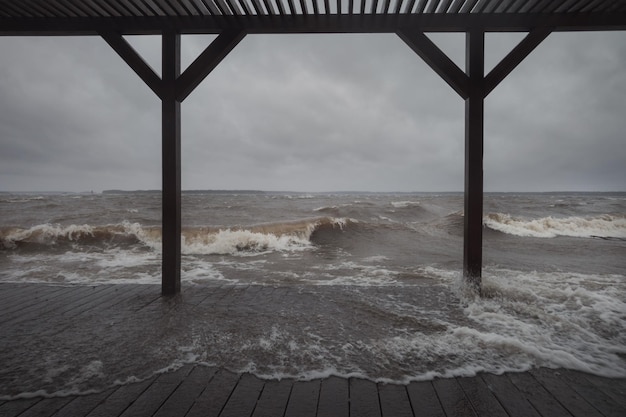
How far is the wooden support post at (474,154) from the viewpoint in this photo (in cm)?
312

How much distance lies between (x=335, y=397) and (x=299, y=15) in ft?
11.4

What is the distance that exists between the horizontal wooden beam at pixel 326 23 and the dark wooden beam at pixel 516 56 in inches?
3.2

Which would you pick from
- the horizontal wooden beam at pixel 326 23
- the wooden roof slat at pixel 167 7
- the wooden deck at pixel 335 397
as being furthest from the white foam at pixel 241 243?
the wooden deck at pixel 335 397

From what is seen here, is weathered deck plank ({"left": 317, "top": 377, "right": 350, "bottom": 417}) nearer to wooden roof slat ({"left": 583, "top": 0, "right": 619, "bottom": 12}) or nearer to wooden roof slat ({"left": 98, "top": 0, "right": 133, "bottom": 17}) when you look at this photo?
wooden roof slat ({"left": 98, "top": 0, "right": 133, "bottom": 17})

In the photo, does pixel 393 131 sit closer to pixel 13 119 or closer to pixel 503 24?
pixel 503 24

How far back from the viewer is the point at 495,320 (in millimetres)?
2643

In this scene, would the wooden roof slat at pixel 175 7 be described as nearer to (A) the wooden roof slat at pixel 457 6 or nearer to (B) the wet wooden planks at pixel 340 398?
(A) the wooden roof slat at pixel 457 6

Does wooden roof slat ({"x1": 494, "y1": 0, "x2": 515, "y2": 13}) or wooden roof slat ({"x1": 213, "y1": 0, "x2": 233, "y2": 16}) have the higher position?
wooden roof slat ({"x1": 494, "y1": 0, "x2": 515, "y2": 13})

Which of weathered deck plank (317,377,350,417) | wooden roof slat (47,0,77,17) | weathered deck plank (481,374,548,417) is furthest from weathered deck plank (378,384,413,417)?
wooden roof slat (47,0,77,17)

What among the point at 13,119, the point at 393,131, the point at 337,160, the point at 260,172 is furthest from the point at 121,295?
the point at 260,172

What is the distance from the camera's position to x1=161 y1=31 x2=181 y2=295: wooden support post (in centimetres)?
317

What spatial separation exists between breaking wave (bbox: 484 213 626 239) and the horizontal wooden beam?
14391mm

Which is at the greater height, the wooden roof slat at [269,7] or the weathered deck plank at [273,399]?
the wooden roof slat at [269,7]

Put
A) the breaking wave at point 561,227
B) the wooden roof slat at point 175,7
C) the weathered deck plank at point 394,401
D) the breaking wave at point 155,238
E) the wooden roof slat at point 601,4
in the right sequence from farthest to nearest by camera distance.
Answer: the breaking wave at point 561,227 → the breaking wave at point 155,238 → the wooden roof slat at point 175,7 → the wooden roof slat at point 601,4 → the weathered deck plank at point 394,401
